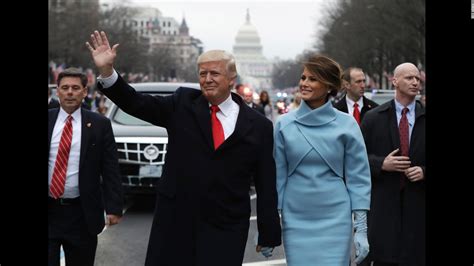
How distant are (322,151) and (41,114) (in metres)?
1.73

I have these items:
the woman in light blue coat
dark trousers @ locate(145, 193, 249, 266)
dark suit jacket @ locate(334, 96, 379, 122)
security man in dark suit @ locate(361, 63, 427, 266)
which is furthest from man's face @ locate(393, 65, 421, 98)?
dark suit jacket @ locate(334, 96, 379, 122)

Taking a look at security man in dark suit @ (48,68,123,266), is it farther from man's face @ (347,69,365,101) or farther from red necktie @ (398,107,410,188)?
man's face @ (347,69,365,101)

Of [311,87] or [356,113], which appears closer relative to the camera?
[311,87]

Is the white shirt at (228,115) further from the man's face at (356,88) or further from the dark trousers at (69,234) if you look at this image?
the man's face at (356,88)

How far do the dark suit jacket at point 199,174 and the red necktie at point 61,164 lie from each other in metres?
0.99

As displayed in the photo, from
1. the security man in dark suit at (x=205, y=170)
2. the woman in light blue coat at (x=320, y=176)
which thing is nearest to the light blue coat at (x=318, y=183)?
the woman in light blue coat at (x=320, y=176)

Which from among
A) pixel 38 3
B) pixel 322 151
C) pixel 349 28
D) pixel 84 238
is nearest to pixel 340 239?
pixel 322 151

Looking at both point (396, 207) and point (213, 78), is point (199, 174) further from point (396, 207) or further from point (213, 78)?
point (396, 207)

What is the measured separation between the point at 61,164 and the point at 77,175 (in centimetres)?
13

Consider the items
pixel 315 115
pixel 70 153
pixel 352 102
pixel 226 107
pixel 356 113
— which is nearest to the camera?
pixel 226 107

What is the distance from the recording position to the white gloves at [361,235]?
539cm

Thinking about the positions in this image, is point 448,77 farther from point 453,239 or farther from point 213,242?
point 213,242

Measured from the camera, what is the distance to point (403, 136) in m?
6.46

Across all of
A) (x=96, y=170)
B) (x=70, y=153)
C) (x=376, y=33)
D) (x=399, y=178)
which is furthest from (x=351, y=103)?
(x=376, y=33)
